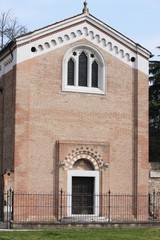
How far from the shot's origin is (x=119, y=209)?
27.2m

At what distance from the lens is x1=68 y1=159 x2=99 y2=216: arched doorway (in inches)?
1054

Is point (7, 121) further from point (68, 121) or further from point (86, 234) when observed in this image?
point (86, 234)

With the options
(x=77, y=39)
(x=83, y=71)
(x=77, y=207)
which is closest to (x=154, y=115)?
(x=83, y=71)

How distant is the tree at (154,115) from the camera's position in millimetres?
38062

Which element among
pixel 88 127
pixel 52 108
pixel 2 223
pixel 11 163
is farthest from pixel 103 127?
pixel 2 223

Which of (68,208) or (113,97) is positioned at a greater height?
(113,97)

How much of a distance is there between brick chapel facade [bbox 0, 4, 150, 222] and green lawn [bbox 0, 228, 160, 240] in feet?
14.0

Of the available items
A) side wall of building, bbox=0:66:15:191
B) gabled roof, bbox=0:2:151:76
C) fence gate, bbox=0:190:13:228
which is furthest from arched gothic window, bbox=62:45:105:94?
fence gate, bbox=0:190:13:228

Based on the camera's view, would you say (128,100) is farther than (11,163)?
Yes

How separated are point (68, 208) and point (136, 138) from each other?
15.6 feet

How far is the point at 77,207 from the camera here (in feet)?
87.9

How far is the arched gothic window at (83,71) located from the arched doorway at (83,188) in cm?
349

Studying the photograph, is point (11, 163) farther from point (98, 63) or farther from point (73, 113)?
point (98, 63)

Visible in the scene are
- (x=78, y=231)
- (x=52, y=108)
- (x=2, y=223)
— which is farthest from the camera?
(x=52, y=108)
